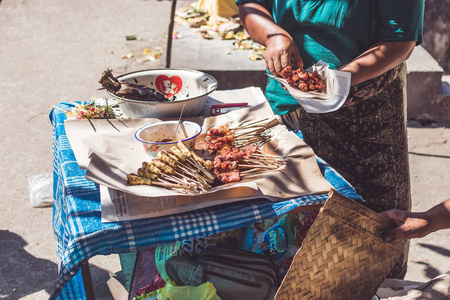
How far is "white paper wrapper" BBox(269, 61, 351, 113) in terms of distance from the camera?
2123 millimetres

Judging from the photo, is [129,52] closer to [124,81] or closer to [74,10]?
[74,10]

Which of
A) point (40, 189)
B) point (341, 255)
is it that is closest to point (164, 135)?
point (341, 255)

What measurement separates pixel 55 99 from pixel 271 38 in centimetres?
438

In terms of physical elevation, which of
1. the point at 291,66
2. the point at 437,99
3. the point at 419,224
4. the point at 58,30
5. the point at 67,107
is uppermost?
the point at 291,66

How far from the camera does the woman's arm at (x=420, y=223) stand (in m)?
1.79

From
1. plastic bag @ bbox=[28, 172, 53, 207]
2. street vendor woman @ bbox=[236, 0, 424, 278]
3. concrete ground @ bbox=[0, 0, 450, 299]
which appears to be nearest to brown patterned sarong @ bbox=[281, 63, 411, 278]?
street vendor woman @ bbox=[236, 0, 424, 278]

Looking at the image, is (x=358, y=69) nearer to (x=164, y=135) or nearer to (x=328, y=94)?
(x=328, y=94)

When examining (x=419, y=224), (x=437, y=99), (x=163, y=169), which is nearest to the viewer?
(x=419, y=224)

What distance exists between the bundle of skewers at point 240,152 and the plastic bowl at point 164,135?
10 cm

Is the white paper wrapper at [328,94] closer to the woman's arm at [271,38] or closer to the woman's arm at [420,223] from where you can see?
the woman's arm at [271,38]

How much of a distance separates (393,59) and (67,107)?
1.90 metres

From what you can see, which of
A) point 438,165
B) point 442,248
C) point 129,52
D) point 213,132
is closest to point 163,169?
point 213,132

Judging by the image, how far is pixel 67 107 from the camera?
9.24 ft

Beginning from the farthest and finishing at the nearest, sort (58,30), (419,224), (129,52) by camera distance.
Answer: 1. (58,30)
2. (129,52)
3. (419,224)
